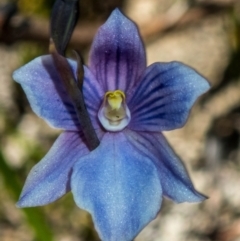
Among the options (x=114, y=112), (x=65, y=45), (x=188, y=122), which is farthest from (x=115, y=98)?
(x=188, y=122)

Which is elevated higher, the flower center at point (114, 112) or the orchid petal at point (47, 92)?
the orchid petal at point (47, 92)

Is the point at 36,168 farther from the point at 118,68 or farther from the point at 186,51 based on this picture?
the point at 186,51

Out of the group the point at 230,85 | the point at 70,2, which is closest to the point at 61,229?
the point at 230,85

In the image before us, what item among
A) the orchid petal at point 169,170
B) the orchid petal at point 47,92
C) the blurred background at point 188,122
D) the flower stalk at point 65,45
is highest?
the flower stalk at point 65,45

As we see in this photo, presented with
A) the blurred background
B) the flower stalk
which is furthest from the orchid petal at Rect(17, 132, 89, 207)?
the blurred background

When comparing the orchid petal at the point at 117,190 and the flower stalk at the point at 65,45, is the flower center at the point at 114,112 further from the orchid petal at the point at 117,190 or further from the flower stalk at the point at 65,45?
the flower stalk at the point at 65,45

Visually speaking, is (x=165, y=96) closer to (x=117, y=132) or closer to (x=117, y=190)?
(x=117, y=132)

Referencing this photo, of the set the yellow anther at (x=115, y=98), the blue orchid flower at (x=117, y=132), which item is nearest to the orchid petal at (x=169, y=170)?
the blue orchid flower at (x=117, y=132)
